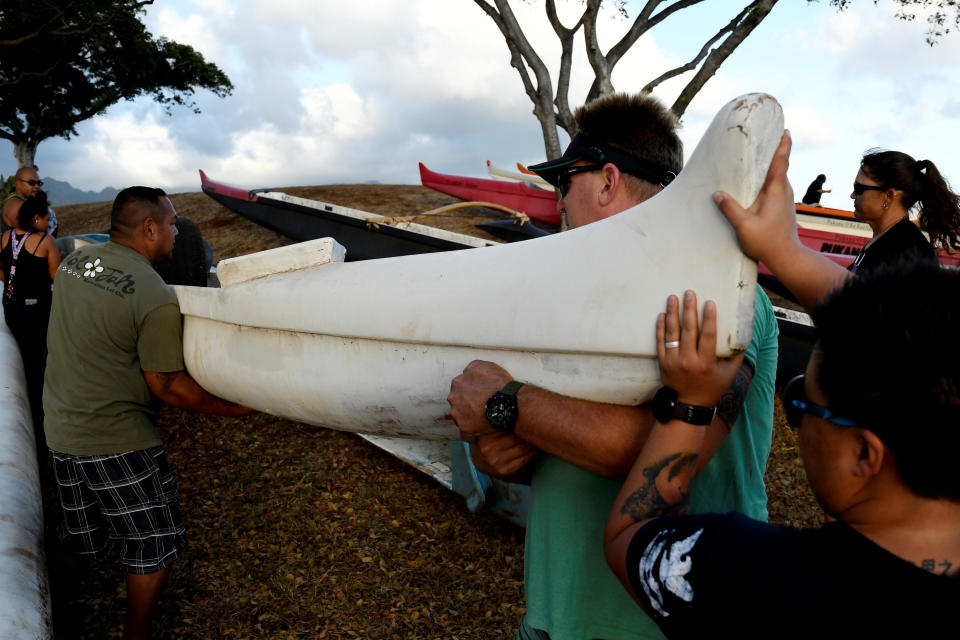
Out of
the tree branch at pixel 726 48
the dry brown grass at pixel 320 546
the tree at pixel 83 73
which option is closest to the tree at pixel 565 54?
the tree branch at pixel 726 48

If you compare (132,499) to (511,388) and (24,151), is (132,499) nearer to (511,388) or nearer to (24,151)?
(511,388)

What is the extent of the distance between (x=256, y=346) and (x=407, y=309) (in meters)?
0.65

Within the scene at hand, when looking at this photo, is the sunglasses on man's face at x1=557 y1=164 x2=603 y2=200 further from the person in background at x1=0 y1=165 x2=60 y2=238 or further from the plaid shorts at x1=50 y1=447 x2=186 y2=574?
the person in background at x1=0 y1=165 x2=60 y2=238

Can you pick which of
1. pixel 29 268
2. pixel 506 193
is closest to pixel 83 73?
pixel 506 193

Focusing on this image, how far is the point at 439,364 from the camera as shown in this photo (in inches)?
56.1

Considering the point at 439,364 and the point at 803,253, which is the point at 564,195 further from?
the point at 803,253

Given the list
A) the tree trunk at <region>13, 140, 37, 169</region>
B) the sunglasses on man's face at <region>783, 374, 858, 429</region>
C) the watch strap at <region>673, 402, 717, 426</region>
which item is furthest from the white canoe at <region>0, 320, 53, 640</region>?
the tree trunk at <region>13, 140, 37, 169</region>

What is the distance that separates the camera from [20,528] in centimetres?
250

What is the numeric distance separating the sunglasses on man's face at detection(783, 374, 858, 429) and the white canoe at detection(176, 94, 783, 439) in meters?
0.13

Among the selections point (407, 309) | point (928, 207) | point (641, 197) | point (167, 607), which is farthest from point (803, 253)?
point (167, 607)

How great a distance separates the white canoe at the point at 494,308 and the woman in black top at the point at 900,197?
2696mm

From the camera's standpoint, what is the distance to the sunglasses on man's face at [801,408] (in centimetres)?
83

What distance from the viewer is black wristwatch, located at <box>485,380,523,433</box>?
1.18 metres

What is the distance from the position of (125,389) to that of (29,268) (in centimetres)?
251
